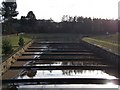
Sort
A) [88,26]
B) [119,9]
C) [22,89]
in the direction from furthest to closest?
[88,26] < [119,9] < [22,89]

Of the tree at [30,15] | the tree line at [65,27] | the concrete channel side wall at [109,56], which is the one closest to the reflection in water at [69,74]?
the concrete channel side wall at [109,56]

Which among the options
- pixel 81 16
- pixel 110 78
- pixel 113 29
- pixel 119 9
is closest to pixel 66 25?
pixel 113 29

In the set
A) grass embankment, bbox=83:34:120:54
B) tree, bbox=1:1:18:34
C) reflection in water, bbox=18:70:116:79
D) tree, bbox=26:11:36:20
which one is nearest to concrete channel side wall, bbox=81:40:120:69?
grass embankment, bbox=83:34:120:54

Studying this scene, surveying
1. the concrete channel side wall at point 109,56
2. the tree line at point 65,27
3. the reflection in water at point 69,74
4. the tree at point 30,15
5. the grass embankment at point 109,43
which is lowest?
Result: the reflection in water at point 69,74

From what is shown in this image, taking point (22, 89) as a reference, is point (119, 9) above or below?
above

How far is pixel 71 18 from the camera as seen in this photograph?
7431 centimetres

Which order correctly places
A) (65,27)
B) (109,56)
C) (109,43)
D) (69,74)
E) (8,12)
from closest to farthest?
(69,74) < (109,56) < (109,43) < (8,12) < (65,27)

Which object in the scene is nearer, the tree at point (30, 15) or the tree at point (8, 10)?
the tree at point (8, 10)

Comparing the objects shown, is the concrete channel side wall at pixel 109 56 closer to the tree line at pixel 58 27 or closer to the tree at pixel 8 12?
the tree at pixel 8 12

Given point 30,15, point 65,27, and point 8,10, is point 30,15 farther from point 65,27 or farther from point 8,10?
point 8,10

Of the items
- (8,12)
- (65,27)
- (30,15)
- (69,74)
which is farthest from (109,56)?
(30,15)

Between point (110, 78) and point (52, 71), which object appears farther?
point (52, 71)

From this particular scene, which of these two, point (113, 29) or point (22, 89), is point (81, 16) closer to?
point (113, 29)

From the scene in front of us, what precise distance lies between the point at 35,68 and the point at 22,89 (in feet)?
17.2
